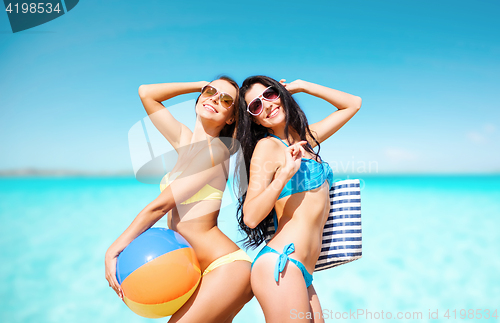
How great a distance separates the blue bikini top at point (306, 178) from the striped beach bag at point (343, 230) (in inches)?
15.4

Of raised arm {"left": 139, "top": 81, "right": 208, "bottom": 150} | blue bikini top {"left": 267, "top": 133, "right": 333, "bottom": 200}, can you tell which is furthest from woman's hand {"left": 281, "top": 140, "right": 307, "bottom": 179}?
raised arm {"left": 139, "top": 81, "right": 208, "bottom": 150}

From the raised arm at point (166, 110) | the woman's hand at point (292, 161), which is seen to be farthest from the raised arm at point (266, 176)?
the raised arm at point (166, 110)

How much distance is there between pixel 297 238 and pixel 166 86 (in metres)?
1.85

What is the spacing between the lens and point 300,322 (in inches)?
79.3

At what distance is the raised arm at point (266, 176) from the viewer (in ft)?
6.86

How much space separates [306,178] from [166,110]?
1486mm

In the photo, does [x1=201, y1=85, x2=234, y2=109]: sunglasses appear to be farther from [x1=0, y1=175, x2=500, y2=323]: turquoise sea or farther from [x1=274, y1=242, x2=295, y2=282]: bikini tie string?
[x1=274, y1=242, x2=295, y2=282]: bikini tie string

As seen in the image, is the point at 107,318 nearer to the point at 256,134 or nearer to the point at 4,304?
the point at 4,304

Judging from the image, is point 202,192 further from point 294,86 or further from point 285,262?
point 294,86

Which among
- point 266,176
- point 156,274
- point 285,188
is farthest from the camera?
point 285,188

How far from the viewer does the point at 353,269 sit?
26.4ft

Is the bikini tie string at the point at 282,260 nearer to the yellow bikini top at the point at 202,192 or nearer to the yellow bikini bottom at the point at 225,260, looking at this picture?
the yellow bikini bottom at the point at 225,260

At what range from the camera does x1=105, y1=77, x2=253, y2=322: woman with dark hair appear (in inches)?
87.7

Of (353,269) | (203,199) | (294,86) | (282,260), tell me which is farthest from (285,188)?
(353,269)
